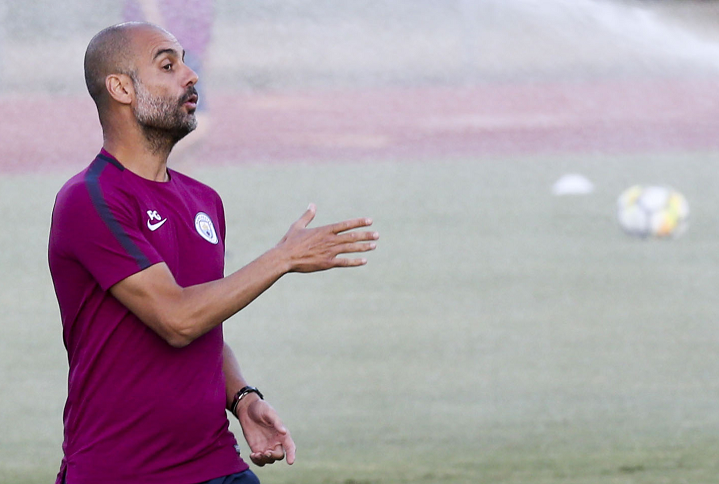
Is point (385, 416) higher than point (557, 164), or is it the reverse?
point (557, 164)

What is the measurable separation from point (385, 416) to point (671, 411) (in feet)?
3.40

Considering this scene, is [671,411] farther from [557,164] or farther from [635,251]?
[557,164]

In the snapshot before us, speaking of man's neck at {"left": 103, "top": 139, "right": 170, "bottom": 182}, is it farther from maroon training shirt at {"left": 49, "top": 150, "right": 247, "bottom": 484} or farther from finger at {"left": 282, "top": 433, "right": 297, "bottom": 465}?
finger at {"left": 282, "top": 433, "right": 297, "bottom": 465}

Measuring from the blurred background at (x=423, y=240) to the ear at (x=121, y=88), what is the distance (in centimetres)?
185

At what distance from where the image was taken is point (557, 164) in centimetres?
1098

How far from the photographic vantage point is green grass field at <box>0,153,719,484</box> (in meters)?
4.10

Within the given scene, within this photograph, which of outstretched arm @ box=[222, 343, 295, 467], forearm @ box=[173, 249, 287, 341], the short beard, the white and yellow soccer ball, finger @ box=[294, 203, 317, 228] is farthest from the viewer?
the white and yellow soccer ball

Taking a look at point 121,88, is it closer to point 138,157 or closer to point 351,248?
point 138,157

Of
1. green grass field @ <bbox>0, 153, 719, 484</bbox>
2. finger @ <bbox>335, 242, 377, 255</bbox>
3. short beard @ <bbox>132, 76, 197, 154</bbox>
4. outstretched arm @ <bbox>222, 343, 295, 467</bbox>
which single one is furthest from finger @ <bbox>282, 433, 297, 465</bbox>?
green grass field @ <bbox>0, 153, 719, 484</bbox>

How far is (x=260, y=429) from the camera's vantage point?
2.49m

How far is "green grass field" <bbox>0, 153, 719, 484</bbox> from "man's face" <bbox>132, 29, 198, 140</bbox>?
178 cm

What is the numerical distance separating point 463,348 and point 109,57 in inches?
125

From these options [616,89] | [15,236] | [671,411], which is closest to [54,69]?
[15,236]

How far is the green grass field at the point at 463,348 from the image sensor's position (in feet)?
13.4
